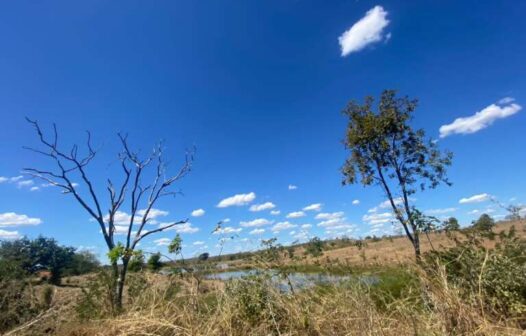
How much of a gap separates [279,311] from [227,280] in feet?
3.09

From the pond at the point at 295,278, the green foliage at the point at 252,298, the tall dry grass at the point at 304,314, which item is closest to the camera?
the tall dry grass at the point at 304,314

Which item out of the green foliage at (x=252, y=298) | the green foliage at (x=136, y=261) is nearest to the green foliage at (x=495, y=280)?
the green foliage at (x=252, y=298)

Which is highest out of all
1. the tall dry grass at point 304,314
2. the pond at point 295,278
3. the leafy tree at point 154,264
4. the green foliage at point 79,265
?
the green foliage at point 79,265

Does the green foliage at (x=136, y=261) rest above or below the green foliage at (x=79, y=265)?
below

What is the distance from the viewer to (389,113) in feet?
56.4

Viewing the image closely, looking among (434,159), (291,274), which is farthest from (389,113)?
(291,274)

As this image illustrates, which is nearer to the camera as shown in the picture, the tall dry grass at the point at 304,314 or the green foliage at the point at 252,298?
the tall dry grass at the point at 304,314

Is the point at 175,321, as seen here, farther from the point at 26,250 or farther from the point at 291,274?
the point at 26,250

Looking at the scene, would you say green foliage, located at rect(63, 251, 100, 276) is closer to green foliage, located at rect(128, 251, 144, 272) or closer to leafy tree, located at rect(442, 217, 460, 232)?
green foliage, located at rect(128, 251, 144, 272)

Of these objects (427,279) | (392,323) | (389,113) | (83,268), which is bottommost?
(392,323)

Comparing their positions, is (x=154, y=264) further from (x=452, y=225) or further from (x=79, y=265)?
(x=79, y=265)

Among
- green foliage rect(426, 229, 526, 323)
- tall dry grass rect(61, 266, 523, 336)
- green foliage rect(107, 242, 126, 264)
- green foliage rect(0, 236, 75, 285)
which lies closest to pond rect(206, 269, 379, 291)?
tall dry grass rect(61, 266, 523, 336)

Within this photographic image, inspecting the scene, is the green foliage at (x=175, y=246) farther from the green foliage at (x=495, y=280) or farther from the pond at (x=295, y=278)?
the green foliage at (x=495, y=280)

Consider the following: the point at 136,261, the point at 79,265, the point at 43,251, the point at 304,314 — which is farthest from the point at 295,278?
the point at 43,251
